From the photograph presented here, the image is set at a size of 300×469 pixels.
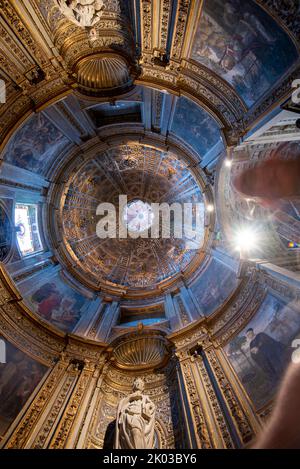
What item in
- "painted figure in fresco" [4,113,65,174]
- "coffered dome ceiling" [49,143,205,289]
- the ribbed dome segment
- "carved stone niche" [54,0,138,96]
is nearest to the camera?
"carved stone niche" [54,0,138,96]

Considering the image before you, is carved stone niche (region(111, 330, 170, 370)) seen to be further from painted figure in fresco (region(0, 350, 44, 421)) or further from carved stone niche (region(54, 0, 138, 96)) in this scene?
carved stone niche (region(54, 0, 138, 96))

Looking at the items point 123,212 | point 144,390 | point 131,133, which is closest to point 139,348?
point 144,390

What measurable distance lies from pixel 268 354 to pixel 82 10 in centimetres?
1158

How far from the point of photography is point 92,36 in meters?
8.23

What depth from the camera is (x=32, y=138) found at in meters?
11.6

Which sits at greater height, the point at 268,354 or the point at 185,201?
the point at 185,201

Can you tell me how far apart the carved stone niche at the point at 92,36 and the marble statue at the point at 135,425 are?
37.0ft

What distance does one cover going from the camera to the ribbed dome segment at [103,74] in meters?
9.84

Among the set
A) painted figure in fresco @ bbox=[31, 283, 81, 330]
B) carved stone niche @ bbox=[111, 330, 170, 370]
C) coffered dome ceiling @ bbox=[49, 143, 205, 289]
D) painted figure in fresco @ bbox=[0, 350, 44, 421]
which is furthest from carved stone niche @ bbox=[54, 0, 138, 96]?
carved stone niche @ bbox=[111, 330, 170, 370]

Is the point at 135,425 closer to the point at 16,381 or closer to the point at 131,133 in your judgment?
the point at 16,381

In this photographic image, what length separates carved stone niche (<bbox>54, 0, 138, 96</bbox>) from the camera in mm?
7535

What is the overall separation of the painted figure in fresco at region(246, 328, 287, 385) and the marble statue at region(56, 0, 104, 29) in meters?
11.1

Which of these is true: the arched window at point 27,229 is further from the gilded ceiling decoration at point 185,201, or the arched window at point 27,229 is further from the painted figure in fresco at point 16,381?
the painted figure in fresco at point 16,381
